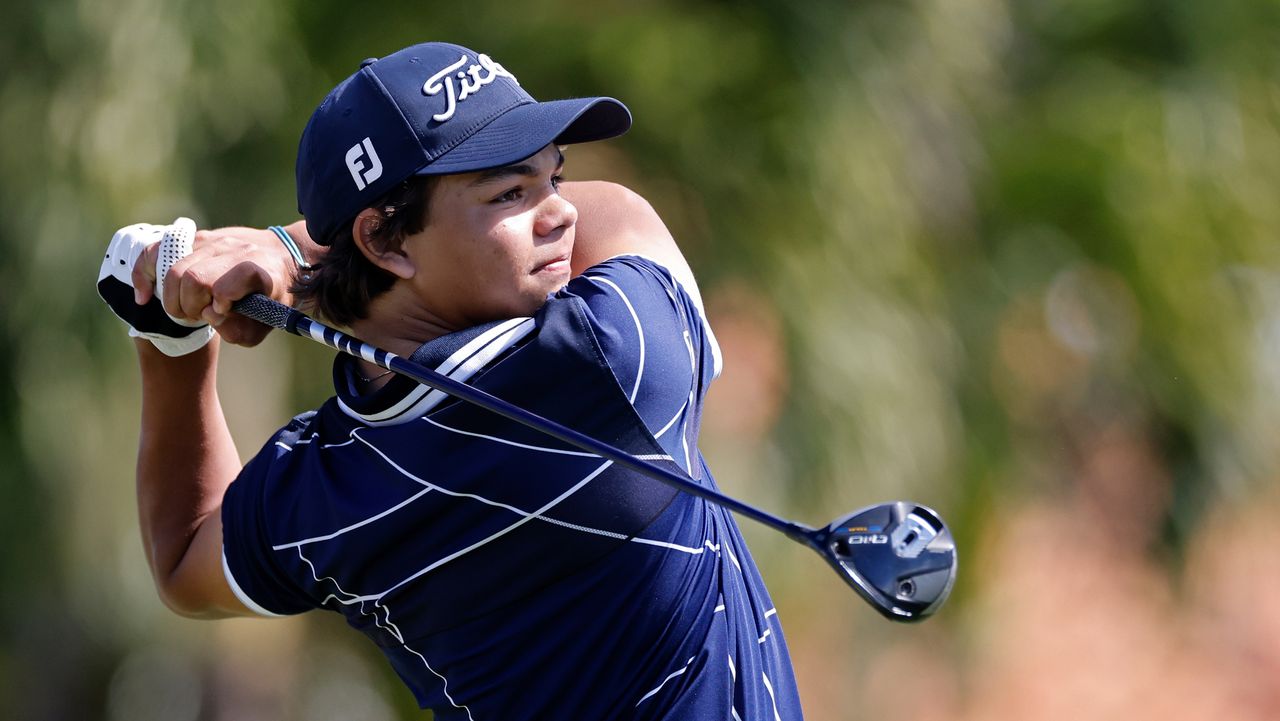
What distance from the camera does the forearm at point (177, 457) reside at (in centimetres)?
303

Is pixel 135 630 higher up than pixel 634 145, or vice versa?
pixel 634 145

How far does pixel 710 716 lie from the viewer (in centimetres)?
255

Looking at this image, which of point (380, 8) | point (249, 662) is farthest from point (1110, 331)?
point (249, 662)

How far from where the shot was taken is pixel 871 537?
7.77ft

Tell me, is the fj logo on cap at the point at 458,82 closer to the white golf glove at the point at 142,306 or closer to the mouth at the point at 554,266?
the mouth at the point at 554,266

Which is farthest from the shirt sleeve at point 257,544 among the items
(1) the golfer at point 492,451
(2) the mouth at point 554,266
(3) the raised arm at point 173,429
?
(2) the mouth at point 554,266

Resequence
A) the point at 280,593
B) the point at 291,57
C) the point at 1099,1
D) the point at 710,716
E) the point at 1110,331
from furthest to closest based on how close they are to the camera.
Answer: the point at 1099,1 → the point at 1110,331 → the point at 291,57 → the point at 280,593 → the point at 710,716

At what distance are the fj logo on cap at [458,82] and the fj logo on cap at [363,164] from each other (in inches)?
4.8

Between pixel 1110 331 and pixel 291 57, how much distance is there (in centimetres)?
468

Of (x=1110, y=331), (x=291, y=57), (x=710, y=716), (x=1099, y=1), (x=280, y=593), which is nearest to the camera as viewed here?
(x=710, y=716)

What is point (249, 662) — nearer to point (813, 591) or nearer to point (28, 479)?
point (28, 479)

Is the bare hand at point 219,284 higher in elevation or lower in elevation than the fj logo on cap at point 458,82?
lower

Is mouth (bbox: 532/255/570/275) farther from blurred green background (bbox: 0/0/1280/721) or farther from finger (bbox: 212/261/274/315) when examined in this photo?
blurred green background (bbox: 0/0/1280/721)

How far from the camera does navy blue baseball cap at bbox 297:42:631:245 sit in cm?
257
